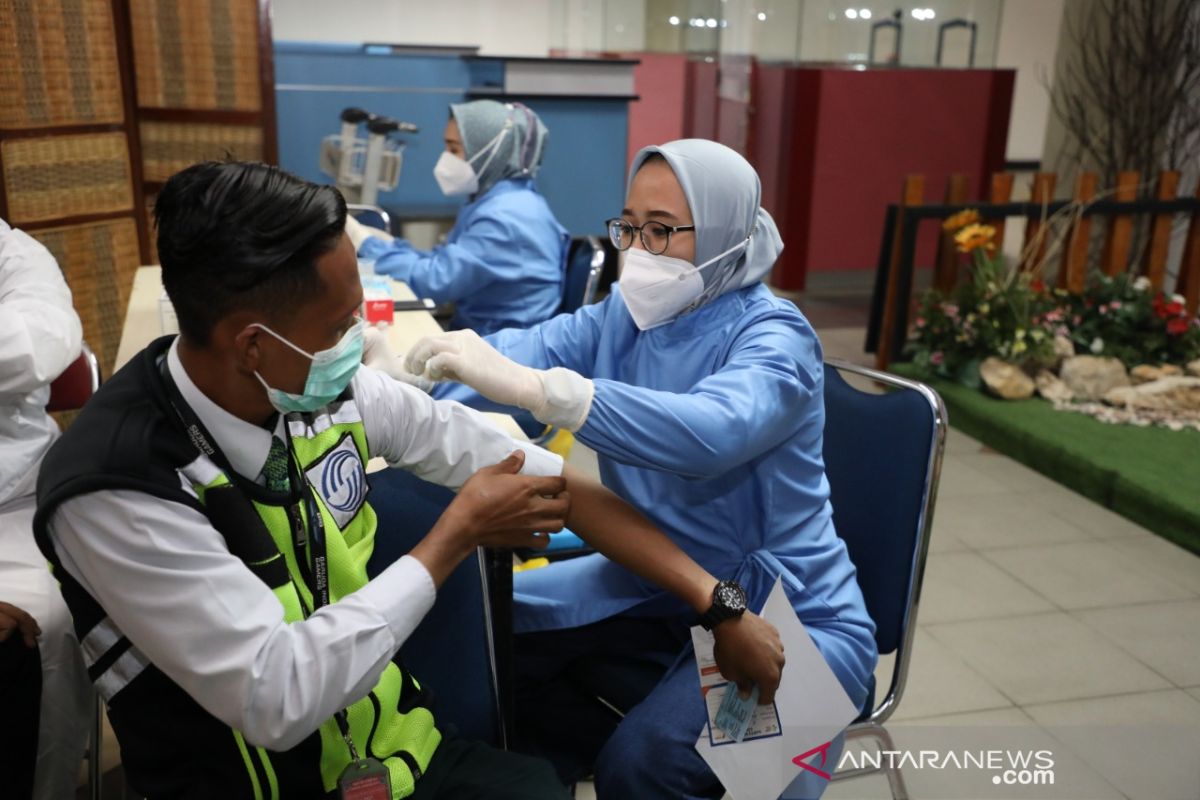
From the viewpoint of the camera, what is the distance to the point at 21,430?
64.5 inches

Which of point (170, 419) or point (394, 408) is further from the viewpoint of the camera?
point (394, 408)

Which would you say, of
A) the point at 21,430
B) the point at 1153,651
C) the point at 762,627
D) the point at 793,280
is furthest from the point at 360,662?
the point at 793,280

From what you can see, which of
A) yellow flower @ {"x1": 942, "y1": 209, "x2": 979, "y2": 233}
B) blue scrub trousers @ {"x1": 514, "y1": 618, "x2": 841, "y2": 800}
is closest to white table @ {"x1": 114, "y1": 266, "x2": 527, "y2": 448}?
blue scrub trousers @ {"x1": 514, "y1": 618, "x2": 841, "y2": 800}

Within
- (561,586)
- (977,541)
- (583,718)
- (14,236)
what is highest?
(14,236)

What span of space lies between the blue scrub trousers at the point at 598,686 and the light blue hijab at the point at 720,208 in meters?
0.51

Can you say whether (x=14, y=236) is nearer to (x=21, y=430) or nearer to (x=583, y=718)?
(x=21, y=430)

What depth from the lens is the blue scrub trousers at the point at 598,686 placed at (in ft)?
4.40

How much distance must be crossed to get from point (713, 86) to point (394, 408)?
19.1 ft

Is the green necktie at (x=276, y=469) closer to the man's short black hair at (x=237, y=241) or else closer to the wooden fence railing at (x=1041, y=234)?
the man's short black hair at (x=237, y=241)

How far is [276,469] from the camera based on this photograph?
1045mm

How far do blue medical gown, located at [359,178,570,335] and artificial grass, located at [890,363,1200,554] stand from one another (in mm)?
1845

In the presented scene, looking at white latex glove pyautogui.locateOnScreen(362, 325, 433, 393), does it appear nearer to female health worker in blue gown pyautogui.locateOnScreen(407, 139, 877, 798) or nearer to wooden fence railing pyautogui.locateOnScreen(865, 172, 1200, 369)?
female health worker in blue gown pyautogui.locateOnScreen(407, 139, 877, 798)

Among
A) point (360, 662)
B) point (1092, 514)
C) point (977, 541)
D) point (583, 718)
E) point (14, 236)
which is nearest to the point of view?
point (360, 662)

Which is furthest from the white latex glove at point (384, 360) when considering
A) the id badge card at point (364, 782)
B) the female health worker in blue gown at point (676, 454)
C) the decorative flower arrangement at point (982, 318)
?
the decorative flower arrangement at point (982, 318)
